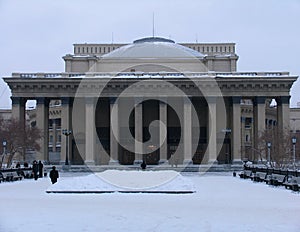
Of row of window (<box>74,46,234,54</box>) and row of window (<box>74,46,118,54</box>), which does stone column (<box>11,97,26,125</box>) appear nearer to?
row of window (<box>74,46,118,54</box>)

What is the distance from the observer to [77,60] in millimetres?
79312

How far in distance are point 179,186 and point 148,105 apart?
4926 centimetres

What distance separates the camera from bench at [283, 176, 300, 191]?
2788cm

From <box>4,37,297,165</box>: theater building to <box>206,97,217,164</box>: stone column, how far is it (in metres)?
0.12

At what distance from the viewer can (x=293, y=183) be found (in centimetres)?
2877

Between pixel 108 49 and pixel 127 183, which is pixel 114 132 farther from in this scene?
pixel 127 183

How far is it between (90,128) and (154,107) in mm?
10182

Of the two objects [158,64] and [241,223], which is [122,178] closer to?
[241,223]

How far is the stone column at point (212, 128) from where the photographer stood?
2746 inches

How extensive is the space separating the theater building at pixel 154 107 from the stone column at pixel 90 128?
12 centimetres

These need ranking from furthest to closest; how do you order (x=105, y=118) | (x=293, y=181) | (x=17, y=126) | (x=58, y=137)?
(x=58, y=137) → (x=105, y=118) → (x=17, y=126) → (x=293, y=181)

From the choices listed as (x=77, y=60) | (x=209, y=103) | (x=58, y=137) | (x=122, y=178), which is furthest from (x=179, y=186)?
(x=58, y=137)

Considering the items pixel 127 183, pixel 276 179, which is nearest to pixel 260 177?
pixel 276 179

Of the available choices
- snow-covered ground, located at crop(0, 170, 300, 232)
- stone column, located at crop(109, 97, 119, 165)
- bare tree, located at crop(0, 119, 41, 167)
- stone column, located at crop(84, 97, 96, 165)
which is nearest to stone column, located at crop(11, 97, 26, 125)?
bare tree, located at crop(0, 119, 41, 167)
